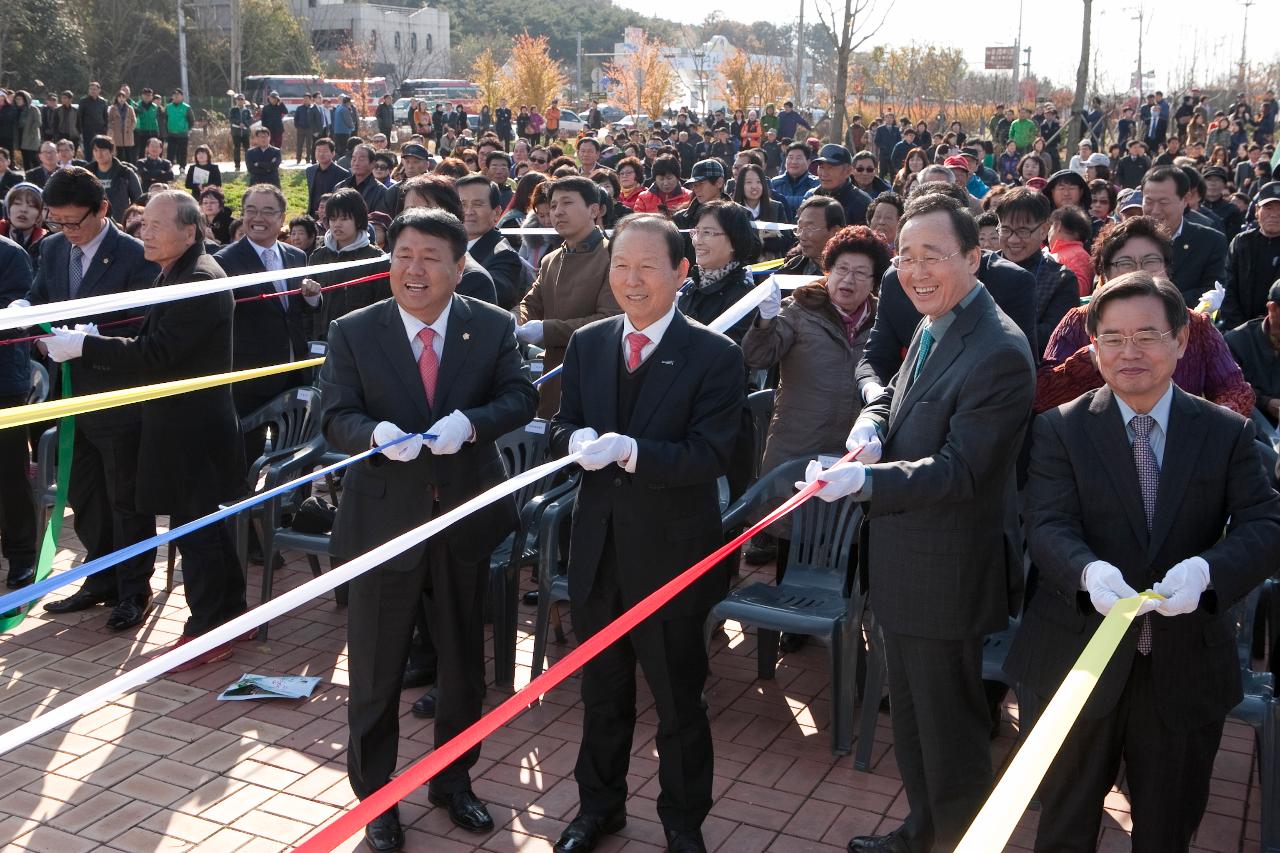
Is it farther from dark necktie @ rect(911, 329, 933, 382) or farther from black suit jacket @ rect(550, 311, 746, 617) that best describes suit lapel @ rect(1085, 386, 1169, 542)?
black suit jacket @ rect(550, 311, 746, 617)

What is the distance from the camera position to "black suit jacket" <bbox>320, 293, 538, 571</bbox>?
171 inches

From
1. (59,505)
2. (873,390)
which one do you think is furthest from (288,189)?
(873,390)

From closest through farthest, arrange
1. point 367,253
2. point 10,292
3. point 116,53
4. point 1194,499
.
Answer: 1. point 1194,499
2. point 10,292
3. point 367,253
4. point 116,53

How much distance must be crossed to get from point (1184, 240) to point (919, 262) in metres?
4.77

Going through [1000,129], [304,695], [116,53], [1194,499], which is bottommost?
[304,695]

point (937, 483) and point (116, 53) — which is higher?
point (116, 53)

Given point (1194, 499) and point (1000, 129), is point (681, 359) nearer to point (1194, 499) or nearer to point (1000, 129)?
point (1194, 499)

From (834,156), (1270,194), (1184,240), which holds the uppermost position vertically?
(834,156)

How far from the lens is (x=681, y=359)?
412cm

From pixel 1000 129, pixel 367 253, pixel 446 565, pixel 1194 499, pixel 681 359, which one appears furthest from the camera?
pixel 1000 129

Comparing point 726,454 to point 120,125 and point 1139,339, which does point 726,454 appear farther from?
point 120,125

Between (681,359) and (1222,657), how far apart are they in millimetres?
1804

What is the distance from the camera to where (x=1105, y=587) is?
10.6ft

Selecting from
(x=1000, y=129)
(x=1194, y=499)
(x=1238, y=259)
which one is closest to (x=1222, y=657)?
(x=1194, y=499)
